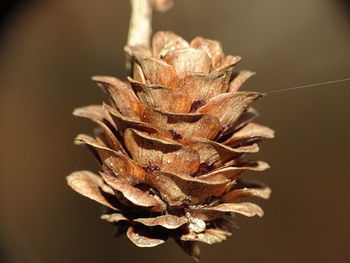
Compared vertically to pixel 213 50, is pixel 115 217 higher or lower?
lower

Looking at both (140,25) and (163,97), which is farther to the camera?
(140,25)

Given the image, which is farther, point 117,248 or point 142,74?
point 117,248

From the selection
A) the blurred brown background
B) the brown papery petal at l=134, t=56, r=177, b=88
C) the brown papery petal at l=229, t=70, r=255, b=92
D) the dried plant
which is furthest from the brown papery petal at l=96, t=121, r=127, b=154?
the blurred brown background

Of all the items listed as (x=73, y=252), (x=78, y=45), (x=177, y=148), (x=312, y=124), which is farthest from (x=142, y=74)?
(x=73, y=252)

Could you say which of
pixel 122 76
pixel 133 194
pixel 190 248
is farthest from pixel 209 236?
pixel 122 76

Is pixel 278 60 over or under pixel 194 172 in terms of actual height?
over

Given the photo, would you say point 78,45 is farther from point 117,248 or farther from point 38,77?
point 117,248

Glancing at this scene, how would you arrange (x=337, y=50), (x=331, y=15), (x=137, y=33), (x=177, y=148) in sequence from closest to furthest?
(x=177, y=148) → (x=137, y=33) → (x=337, y=50) → (x=331, y=15)

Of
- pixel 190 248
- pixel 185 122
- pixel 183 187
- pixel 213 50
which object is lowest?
pixel 190 248

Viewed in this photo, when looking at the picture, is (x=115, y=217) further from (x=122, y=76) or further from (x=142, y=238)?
(x=122, y=76)
